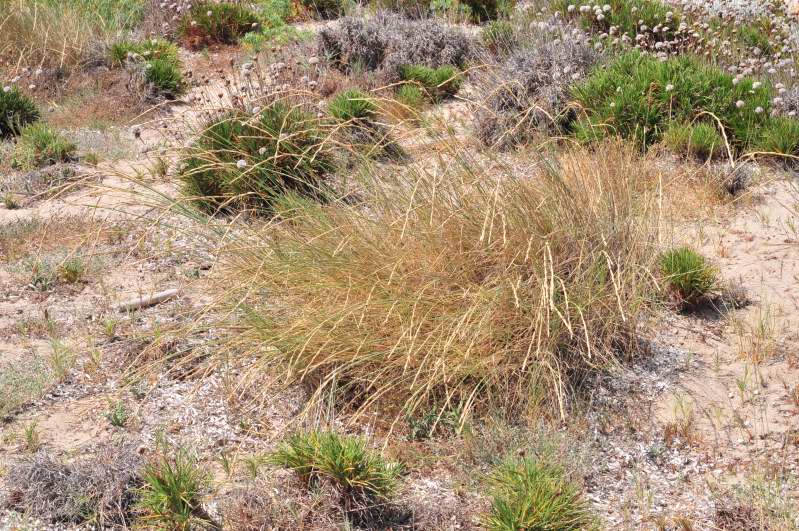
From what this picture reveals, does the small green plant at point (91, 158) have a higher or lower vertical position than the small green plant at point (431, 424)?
higher

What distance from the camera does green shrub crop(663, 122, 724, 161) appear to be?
5.97 metres

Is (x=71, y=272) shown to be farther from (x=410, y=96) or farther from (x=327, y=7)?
(x=327, y=7)

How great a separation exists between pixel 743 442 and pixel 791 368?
0.60 metres

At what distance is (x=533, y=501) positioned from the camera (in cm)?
307

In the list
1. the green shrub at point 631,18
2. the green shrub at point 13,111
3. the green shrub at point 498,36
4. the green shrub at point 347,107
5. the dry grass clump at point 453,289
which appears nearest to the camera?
the dry grass clump at point 453,289

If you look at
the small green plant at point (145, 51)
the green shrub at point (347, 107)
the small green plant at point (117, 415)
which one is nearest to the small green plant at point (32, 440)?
the small green plant at point (117, 415)

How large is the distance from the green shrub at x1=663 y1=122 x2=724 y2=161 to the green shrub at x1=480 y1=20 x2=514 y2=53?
2.46 metres

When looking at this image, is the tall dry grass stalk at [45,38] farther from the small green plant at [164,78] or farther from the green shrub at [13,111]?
the green shrub at [13,111]

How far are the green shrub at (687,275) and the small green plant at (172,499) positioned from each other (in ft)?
8.27

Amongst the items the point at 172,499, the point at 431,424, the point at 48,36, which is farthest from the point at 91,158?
the point at 172,499

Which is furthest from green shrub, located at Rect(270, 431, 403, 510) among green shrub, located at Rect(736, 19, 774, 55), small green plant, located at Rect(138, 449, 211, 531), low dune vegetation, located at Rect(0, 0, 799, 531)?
green shrub, located at Rect(736, 19, 774, 55)

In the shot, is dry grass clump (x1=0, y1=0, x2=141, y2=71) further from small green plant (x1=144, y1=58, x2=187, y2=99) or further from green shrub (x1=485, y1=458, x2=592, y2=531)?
green shrub (x1=485, y1=458, x2=592, y2=531)

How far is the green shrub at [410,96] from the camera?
7.13 m

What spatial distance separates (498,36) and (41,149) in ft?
13.4
